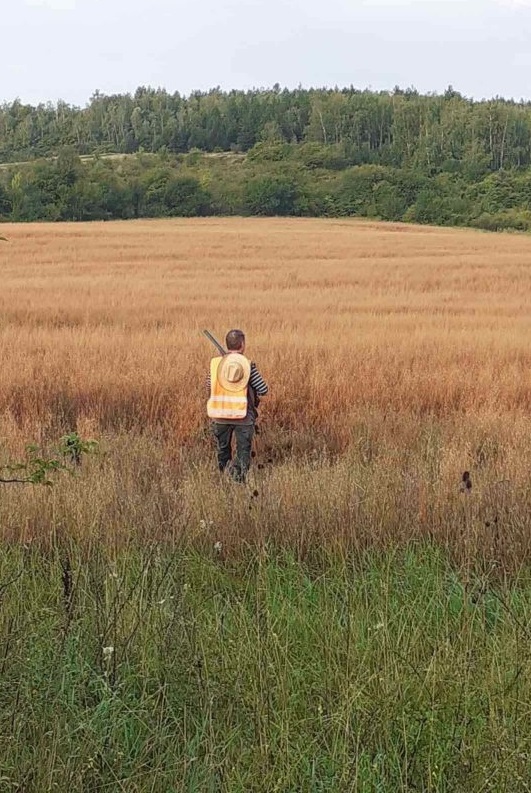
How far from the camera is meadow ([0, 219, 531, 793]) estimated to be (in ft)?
8.84

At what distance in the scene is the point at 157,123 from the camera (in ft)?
468

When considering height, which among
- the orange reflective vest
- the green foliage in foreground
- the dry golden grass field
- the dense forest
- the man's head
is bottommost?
the dry golden grass field

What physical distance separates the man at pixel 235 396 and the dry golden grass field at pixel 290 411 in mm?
317

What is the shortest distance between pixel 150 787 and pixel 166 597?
1.08m

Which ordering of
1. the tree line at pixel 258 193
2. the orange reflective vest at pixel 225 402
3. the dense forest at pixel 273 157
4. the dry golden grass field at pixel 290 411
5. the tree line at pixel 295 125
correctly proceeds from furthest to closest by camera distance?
the tree line at pixel 295 125
the dense forest at pixel 273 157
the tree line at pixel 258 193
the orange reflective vest at pixel 225 402
the dry golden grass field at pixel 290 411

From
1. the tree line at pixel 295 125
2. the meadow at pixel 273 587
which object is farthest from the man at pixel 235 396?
the tree line at pixel 295 125

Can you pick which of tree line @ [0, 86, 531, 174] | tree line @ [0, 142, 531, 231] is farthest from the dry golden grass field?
tree line @ [0, 86, 531, 174]

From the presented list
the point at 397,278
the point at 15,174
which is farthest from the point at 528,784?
the point at 15,174

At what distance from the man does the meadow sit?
0.32m

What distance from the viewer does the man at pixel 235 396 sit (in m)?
6.63

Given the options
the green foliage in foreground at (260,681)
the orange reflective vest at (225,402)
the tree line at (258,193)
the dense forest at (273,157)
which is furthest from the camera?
the dense forest at (273,157)

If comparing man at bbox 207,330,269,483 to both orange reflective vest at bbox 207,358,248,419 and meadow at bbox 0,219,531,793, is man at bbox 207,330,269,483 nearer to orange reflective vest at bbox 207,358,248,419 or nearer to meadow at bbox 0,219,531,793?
orange reflective vest at bbox 207,358,248,419

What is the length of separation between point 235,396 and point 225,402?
98mm

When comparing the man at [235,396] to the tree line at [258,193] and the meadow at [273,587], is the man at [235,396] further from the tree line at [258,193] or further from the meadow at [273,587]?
the tree line at [258,193]
